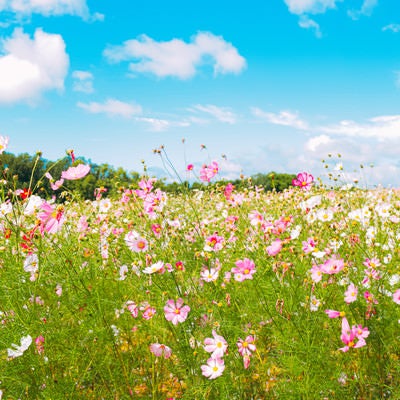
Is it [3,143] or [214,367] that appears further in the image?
[3,143]

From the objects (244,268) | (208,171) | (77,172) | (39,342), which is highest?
(208,171)

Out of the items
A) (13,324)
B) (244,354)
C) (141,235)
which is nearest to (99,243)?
(141,235)

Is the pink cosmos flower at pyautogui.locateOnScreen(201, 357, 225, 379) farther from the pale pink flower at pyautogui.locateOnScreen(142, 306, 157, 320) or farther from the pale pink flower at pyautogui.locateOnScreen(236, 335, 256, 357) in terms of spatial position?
the pale pink flower at pyautogui.locateOnScreen(142, 306, 157, 320)

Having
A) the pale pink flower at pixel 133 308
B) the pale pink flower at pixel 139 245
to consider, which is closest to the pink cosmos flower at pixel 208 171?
the pale pink flower at pixel 139 245

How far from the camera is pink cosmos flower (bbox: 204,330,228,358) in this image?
1931 millimetres

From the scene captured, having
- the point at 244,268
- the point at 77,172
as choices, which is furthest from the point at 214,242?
the point at 77,172

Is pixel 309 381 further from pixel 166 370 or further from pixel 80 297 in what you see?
pixel 80 297

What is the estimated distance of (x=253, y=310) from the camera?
8.14ft

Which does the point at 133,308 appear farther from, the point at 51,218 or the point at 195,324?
the point at 51,218

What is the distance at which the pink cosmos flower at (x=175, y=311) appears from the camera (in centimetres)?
203

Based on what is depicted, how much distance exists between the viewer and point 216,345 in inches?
77.4

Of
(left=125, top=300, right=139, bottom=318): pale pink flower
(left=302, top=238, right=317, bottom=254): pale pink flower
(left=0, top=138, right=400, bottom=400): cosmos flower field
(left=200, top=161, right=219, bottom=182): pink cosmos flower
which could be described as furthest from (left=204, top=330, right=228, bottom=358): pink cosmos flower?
(left=200, top=161, right=219, bottom=182): pink cosmos flower

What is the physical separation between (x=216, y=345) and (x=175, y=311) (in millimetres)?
258

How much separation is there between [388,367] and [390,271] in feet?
2.08
